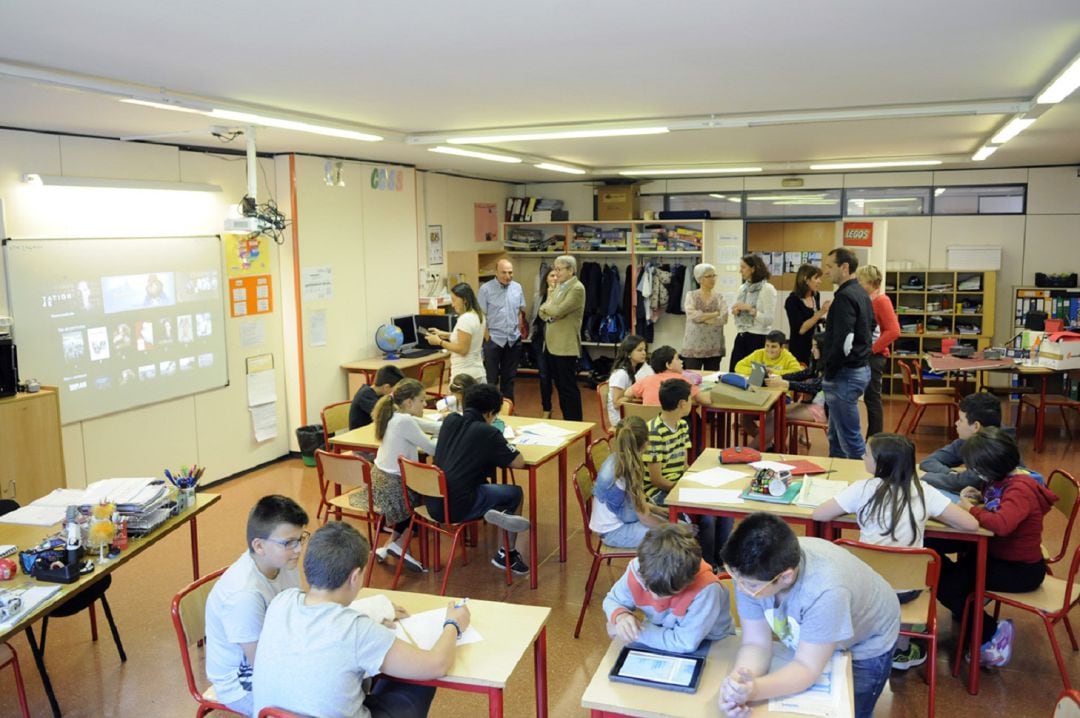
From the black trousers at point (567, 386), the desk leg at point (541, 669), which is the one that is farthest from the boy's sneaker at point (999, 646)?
the black trousers at point (567, 386)

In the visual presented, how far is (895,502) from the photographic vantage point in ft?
11.6

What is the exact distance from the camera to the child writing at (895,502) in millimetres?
3545

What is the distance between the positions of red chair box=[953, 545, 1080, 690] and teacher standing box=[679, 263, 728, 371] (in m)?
4.48

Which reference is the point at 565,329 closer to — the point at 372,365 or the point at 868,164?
the point at 372,365

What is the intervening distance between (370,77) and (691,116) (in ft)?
7.74

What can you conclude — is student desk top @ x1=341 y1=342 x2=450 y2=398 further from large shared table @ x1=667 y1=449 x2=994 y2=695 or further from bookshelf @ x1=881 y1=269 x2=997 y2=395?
bookshelf @ x1=881 y1=269 x2=997 y2=395

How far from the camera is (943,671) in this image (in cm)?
404

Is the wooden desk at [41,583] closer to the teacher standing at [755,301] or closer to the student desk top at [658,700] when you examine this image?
the student desk top at [658,700]

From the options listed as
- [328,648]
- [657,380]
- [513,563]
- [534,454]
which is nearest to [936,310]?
[657,380]

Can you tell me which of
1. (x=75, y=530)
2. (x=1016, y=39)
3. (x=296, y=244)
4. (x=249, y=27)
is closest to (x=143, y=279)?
(x=296, y=244)

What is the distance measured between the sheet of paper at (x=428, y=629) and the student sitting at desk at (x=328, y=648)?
18cm

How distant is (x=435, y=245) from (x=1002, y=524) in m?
7.41

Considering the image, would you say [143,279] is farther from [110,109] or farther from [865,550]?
[865,550]

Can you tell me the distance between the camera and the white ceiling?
120 inches
